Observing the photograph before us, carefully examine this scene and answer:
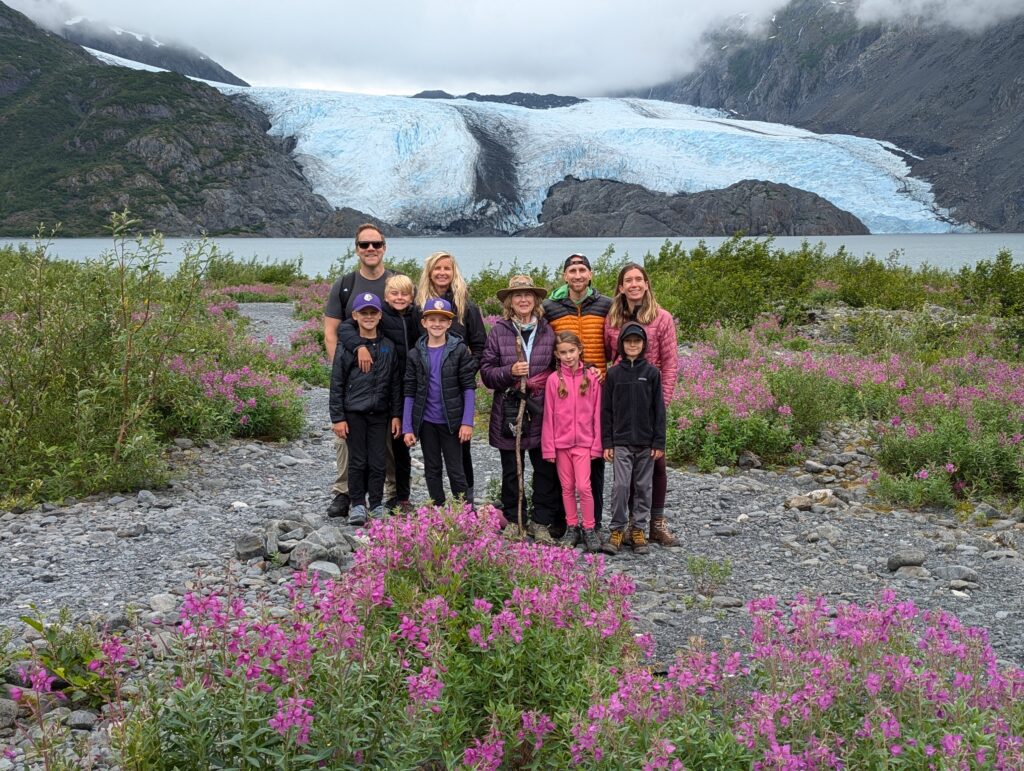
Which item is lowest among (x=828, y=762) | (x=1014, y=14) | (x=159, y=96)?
(x=828, y=762)

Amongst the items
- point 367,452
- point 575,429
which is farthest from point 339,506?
point 575,429

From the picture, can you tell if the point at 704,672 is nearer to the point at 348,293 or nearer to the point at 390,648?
the point at 390,648

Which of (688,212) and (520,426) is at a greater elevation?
(688,212)

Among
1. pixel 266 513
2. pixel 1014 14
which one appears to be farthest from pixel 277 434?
pixel 1014 14

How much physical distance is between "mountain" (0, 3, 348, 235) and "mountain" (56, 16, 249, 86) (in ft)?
180

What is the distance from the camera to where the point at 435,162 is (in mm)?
58344

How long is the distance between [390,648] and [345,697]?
394 millimetres

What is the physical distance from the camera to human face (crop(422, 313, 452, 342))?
5.57 meters

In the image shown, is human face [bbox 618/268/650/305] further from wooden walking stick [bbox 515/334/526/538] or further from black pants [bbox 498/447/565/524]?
black pants [bbox 498/447/565/524]

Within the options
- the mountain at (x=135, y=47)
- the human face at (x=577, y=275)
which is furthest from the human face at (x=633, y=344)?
the mountain at (x=135, y=47)

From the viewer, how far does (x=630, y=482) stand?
5.57 m

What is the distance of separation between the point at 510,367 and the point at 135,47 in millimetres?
187322

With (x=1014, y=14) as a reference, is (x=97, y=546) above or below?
below

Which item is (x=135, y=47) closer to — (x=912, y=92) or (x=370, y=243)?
(x=912, y=92)
